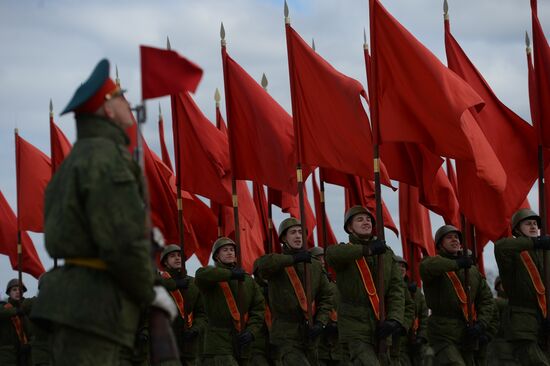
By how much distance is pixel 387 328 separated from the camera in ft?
43.6

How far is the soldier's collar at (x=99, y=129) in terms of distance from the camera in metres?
7.25

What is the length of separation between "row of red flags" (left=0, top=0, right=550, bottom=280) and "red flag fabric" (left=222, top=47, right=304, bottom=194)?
0.01m

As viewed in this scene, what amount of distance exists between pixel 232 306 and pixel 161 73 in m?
8.49

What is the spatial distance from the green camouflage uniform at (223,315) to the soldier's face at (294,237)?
2.58 feet

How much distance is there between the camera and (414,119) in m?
13.5

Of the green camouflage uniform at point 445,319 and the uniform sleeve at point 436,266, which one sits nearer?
the uniform sleeve at point 436,266

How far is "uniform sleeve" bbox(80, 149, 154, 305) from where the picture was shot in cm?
686

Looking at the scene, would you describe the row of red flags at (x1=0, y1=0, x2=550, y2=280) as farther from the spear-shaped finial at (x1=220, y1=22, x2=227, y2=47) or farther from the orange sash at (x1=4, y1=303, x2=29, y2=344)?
the orange sash at (x1=4, y1=303, x2=29, y2=344)

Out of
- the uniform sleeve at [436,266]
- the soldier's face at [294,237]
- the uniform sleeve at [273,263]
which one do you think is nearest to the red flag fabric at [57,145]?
the soldier's face at [294,237]

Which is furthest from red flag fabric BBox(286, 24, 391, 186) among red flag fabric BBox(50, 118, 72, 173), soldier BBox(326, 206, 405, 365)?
red flag fabric BBox(50, 118, 72, 173)

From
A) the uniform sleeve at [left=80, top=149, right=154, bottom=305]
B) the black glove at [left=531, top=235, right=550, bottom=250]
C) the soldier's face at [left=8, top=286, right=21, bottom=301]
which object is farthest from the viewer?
the soldier's face at [left=8, top=286, right=21, bottom=301]

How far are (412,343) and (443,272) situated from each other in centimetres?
520

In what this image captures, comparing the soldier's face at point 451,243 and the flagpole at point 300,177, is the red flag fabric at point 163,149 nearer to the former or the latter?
the flagpole at point 300,177

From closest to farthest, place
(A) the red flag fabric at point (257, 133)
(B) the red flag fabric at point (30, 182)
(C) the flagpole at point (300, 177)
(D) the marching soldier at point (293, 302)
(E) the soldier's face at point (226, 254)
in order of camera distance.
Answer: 1. (C) the flagpole at point (300, 177)
2. (D) the marching soldier at point (293, 302)
3. (A) the red flag fabric at point (257, 133)
4. (E) the soldier's face at point (226, 254)
5. (B) the red flag fabric at point (30, 182)
